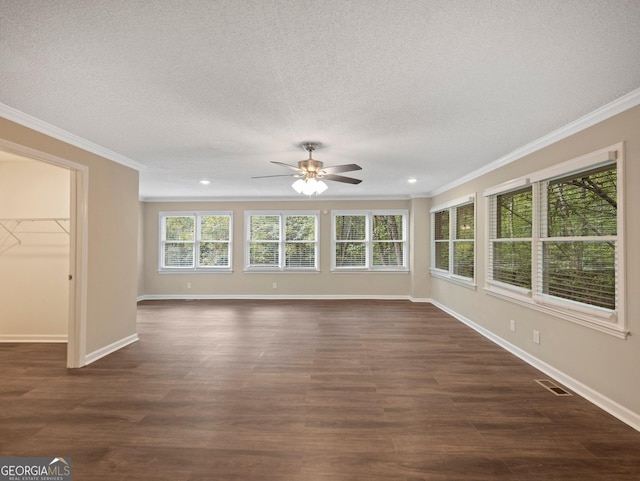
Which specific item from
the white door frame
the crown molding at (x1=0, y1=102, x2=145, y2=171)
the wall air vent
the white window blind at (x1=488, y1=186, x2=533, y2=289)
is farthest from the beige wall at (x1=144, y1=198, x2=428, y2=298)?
the wall air vent

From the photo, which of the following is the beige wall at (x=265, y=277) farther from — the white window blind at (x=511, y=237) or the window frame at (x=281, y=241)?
the white window blind at (x=511, y=237)

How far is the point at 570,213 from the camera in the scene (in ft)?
10.5

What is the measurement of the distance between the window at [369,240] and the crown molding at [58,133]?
4761mm

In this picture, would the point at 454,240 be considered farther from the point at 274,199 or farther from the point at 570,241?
the point at 274,199

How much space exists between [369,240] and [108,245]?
5.44 metres

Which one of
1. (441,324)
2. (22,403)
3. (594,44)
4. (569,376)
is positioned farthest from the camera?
(441,324)

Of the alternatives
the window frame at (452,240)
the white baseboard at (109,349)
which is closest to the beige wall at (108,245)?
the white baseboard at (109,349)

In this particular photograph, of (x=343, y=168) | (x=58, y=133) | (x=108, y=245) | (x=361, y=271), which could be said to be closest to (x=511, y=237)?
(x=343, y=168)

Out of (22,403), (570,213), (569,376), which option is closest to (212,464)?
(22,403)

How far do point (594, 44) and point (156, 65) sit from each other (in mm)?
2585

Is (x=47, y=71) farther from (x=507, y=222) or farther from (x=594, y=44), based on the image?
(x=507, y=222)

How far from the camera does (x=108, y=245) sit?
4.05 meters

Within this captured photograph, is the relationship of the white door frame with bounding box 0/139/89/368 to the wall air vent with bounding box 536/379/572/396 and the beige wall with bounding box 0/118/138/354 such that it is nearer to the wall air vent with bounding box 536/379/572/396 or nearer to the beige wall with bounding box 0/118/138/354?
the beige wall with bounding box 0/118/138/354

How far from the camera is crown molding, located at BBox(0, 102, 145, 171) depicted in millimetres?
2748
